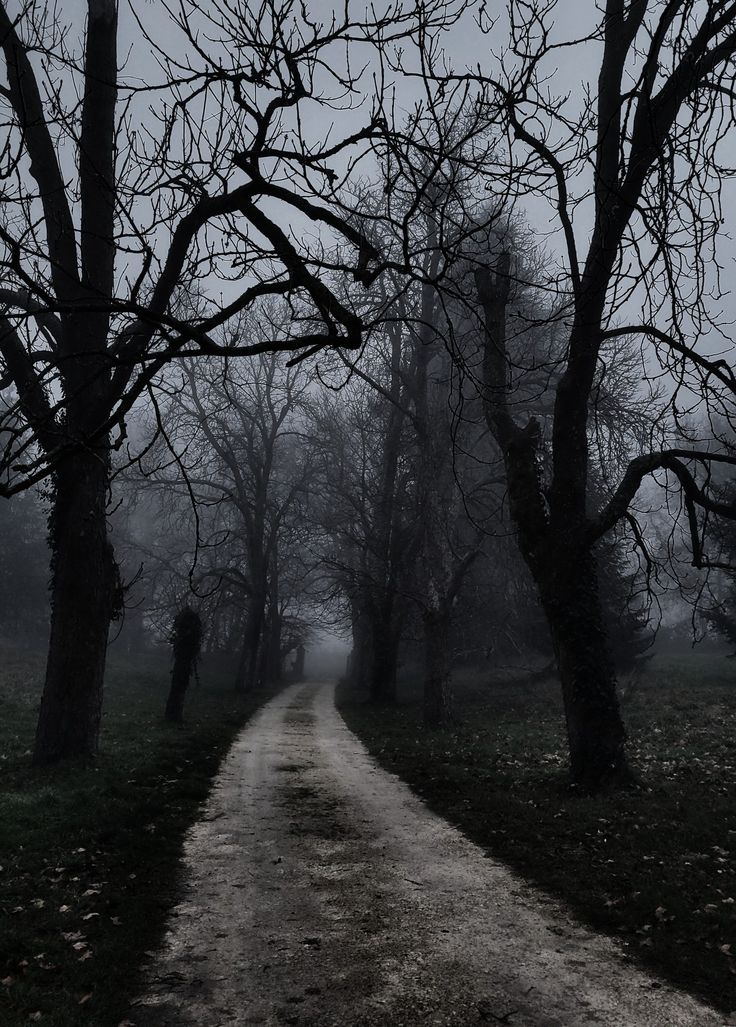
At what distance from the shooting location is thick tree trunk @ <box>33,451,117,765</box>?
11.1m

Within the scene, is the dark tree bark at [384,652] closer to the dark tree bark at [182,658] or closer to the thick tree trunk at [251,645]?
the thick tree trunk at [251,645]

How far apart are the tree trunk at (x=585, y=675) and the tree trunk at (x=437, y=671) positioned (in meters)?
8.31

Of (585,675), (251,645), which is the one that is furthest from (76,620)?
(251,645)

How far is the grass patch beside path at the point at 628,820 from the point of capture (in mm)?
5461

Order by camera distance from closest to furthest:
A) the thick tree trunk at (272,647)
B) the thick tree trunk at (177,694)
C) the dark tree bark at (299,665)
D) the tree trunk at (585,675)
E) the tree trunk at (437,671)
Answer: the tree trunk at (585,675), the thick tree trunk at (177,694), the tree trunk at (437,671), the thick tree trunk at (272,647), the dark tree bark at (299,665)

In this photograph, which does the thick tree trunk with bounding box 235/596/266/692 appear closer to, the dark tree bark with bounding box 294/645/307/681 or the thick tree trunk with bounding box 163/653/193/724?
the thick tree trunk with bounding box 163/653/193/724

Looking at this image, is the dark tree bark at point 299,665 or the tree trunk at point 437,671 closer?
the tree trunk at point 437,671

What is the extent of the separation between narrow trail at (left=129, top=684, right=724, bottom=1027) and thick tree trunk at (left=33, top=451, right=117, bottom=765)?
3.67 meters

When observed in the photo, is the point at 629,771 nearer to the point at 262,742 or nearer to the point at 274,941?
the point at 274,941

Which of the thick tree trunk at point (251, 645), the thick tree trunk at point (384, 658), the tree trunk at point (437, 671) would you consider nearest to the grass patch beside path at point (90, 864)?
the tree trunk at point (437, 671)

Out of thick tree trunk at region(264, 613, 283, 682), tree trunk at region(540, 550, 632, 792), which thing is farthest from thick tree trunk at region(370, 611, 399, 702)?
tree trunk at region(540, 550, 632, 792)

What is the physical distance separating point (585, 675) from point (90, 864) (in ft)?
22.5

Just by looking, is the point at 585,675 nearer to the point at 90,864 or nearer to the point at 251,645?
the point at 90,864

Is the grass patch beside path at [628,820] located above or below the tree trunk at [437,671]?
below
